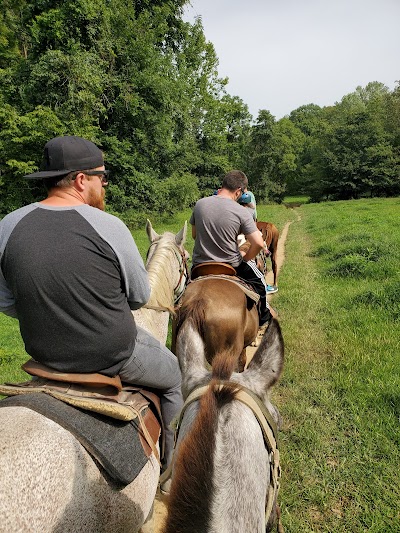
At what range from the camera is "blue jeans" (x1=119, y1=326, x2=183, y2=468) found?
224cm

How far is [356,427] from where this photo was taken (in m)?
3.84

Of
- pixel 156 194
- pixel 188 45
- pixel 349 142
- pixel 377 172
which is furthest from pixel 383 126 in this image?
pixel 156 194

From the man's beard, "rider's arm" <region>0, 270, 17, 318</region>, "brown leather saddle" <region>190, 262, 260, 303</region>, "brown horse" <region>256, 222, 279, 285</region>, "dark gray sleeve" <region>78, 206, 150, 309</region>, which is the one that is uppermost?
the man's beard

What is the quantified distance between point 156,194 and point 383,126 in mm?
39737

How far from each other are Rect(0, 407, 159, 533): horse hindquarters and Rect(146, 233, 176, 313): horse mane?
170cm

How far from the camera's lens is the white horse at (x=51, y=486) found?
1440 mm

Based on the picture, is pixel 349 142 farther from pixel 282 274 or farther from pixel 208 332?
pixel 208 332

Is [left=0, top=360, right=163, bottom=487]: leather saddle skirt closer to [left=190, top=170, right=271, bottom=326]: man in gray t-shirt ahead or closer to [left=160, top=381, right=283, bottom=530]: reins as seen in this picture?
[left=160, top=381, right=283, bottom=530]: reins

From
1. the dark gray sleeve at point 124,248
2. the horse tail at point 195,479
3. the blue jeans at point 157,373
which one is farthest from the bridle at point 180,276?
the horse tail at point 195,479

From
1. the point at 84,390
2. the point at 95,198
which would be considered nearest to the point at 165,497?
the point at 84,390

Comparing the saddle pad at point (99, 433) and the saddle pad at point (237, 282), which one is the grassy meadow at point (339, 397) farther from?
the saddle pad at point (99, 433)

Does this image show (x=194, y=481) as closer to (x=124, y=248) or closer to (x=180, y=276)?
(x=124, y=248)

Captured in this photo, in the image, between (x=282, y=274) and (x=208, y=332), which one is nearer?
(x=208, y=332)

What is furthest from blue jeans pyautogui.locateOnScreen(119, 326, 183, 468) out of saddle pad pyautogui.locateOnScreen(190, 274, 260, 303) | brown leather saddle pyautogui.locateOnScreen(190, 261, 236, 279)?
brown leather saddle pyautogui.locateOnScreen(190, 261, 236, 279)
